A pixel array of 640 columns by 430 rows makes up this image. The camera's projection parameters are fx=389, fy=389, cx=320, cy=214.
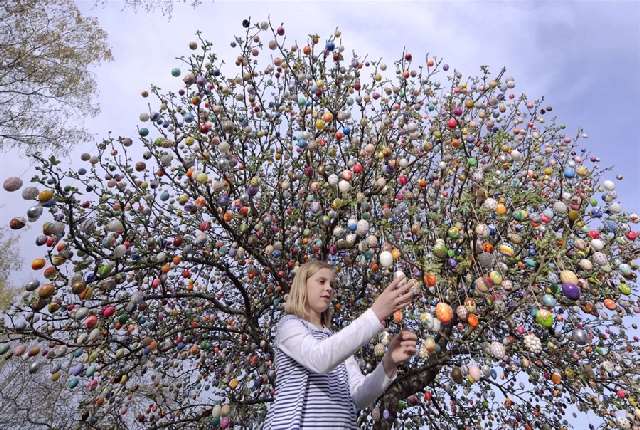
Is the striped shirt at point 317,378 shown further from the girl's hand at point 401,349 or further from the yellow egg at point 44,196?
the yellow egg at point 44,196

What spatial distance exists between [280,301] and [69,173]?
2952 mm

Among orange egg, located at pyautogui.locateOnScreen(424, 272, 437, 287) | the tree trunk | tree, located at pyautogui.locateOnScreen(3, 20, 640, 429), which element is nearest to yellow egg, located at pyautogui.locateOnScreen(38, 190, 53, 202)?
tree, located at pyautogui.locateOnScreen(3, 20, 640, 429)

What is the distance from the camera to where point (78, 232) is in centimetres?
343

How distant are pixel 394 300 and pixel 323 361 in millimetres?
449

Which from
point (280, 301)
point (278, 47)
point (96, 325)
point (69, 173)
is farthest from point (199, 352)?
point (278, 47)

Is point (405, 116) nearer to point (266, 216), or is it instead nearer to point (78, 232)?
point (266, 216)

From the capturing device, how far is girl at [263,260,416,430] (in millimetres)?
1865

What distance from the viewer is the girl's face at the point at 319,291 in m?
2.36

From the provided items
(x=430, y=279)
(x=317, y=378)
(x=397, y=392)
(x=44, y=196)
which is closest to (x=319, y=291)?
(x=317, y=378)

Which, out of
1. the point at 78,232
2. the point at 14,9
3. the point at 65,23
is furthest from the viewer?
the point at 65,23

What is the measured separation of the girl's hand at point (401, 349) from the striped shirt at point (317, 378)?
0.08 m

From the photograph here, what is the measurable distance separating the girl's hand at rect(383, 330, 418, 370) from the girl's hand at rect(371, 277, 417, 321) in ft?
1.25

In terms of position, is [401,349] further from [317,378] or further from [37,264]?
[37,264]

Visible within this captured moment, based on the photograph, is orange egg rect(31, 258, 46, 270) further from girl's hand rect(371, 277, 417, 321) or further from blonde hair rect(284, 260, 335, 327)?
girl's hand rect(371, 277, 417, 321)
